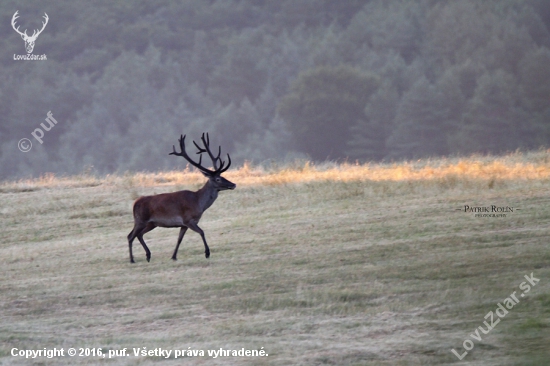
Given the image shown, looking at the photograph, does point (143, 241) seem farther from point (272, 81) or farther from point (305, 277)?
point (272, 81)

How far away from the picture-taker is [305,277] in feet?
40.4

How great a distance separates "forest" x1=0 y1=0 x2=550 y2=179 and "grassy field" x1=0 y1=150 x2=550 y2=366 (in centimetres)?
3105

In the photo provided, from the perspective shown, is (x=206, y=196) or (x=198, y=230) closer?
(x=198, y=230)

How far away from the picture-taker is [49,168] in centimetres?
6200

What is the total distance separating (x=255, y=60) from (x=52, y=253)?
61.7 m

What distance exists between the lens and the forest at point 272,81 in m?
57.8

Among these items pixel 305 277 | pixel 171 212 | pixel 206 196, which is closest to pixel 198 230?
pixel 171 212

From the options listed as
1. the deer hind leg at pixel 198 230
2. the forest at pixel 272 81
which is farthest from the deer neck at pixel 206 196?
the forest at pixel 272 81

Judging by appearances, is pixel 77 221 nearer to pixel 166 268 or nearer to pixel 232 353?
pixel 166 268

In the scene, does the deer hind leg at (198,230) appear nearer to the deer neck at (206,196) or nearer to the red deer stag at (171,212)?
the red deer stag at (171,212)

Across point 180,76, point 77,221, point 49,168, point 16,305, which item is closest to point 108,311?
point 16,305

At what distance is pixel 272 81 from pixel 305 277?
62518 millimetres

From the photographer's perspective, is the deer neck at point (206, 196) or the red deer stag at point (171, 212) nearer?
the red deer stag at point (171, 212)

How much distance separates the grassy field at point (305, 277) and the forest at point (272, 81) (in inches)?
1223
